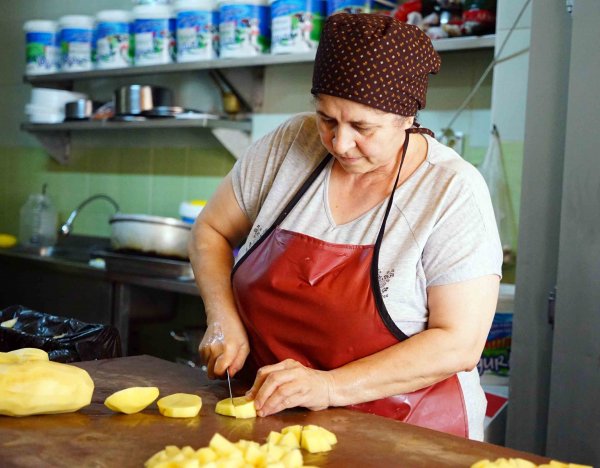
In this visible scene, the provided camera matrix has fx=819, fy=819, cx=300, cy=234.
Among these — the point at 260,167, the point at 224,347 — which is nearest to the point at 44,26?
the point at 260,167

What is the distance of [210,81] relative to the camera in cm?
413

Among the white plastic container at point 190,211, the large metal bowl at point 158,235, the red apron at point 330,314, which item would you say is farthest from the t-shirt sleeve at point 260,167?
the white plastic container at point 190,211

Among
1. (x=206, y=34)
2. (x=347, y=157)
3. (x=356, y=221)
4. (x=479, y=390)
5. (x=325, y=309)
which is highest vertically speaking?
(x=206, y=34)

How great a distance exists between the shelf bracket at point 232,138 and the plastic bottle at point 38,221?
152 cm

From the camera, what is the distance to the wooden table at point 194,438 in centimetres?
127

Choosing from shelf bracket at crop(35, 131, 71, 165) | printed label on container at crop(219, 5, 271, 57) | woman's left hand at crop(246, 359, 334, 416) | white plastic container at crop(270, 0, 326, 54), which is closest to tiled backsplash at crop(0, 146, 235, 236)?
shelf bracket at crop(35, 131, 71, 165)

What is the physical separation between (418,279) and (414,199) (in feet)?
0.55

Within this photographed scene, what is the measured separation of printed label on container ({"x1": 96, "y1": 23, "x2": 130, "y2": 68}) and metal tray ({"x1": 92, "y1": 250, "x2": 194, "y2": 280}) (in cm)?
108

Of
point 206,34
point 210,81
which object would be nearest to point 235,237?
point 206,34

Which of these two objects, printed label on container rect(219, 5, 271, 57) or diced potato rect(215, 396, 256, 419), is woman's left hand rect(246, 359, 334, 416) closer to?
diced potato rect(215, 396, 256, 419)

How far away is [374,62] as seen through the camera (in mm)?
1612

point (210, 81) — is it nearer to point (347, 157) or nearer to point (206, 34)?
point (206, 34)

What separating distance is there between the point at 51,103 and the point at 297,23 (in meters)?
1.78

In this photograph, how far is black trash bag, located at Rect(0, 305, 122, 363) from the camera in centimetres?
206
